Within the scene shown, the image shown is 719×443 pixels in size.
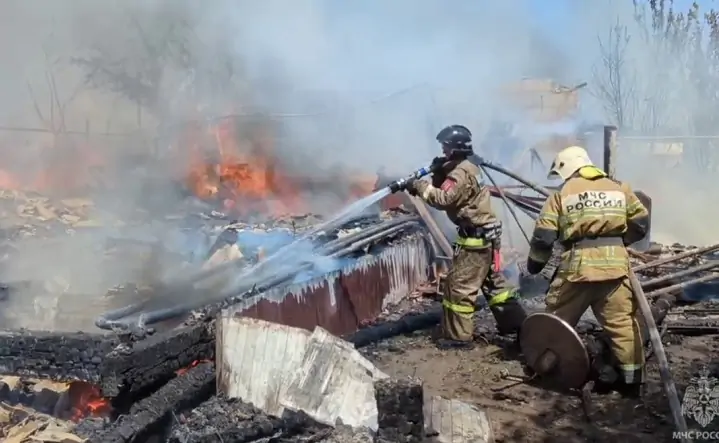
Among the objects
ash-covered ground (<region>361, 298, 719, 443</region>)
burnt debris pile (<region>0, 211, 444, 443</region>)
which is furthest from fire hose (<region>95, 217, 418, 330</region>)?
ash-covered ground (<region>361, 298, 719, 443</region>)

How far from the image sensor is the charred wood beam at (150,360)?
3707mm

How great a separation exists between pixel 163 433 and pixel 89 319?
186cm

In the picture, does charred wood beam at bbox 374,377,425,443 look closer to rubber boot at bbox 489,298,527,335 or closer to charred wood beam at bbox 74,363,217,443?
charred wood beam at bbox 74,363,217,443

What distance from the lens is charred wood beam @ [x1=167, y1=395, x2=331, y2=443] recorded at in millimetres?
3488

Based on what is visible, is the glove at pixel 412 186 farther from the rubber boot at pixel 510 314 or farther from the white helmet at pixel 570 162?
the white helmet at pixel 570 162

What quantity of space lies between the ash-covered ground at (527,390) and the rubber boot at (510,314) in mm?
141

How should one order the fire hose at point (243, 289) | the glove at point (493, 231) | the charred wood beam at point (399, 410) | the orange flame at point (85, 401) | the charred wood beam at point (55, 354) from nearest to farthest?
the charred wood beam at point (399, 410)
the charred wood beam at point (55, 354)
the orange flame at point (85, 401)
the fire hose at point (243, 289)
the glove at point (493, 231)

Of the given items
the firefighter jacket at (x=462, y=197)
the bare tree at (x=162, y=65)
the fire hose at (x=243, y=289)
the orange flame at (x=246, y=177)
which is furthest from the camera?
the bare tree at (x=162, y=65)

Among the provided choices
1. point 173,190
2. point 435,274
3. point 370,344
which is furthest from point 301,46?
point 370,344

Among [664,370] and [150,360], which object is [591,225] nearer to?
[664,370]

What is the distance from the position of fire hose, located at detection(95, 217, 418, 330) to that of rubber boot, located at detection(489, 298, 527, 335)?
1.58 m

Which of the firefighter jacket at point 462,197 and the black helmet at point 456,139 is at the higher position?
the black helmet at point 456,139

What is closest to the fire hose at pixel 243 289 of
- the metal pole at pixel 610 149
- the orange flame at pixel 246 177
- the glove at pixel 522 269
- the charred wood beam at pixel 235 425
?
the charred wood beam at pixel 235 425

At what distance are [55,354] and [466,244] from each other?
10.5 ft
